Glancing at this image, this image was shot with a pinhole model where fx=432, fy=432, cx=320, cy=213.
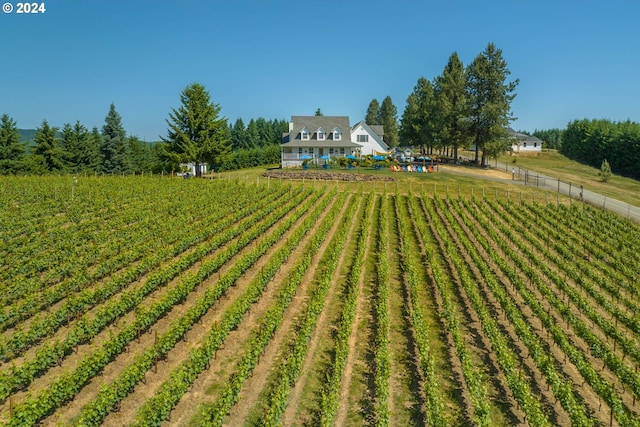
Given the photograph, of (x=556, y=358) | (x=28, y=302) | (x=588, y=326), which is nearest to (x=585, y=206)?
(x=588, y=326)

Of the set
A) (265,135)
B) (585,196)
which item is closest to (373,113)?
(265,135)

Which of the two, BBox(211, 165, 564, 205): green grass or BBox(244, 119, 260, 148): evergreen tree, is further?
BBox(244, 119, 260, 148): evergreen tree

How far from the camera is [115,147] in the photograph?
208 feet

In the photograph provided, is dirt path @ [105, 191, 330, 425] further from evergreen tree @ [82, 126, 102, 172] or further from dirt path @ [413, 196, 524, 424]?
evergreen tree @ [82, 126, 102, 172]

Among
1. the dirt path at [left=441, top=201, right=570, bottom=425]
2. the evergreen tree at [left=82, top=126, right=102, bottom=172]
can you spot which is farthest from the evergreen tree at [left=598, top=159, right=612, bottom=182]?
the evergreen tree at [left=82, top=126, right=102, bottom=172]

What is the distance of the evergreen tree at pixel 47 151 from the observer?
54.6 metres

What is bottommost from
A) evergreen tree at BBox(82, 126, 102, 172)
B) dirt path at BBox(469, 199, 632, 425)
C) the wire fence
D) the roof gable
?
dirt path at BBox(469, 199, 632, 425)

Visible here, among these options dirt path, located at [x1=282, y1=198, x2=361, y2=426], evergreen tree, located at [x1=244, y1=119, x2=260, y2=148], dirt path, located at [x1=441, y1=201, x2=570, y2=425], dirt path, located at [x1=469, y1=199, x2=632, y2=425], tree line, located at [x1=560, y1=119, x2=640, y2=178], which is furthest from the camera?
evergreen tree, located at [x1=244, y1=119, x2=260, y2=148]

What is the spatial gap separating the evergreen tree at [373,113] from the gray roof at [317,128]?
58878mm

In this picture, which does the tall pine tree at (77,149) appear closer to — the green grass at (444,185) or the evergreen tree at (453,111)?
the green grass at (444,185)

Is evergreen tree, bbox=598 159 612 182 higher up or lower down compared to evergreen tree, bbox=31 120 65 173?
lower down

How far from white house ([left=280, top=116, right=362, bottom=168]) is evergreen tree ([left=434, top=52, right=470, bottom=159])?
11.8 meters

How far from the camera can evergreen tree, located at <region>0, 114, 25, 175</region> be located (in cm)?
5247

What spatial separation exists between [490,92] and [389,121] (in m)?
59.9
